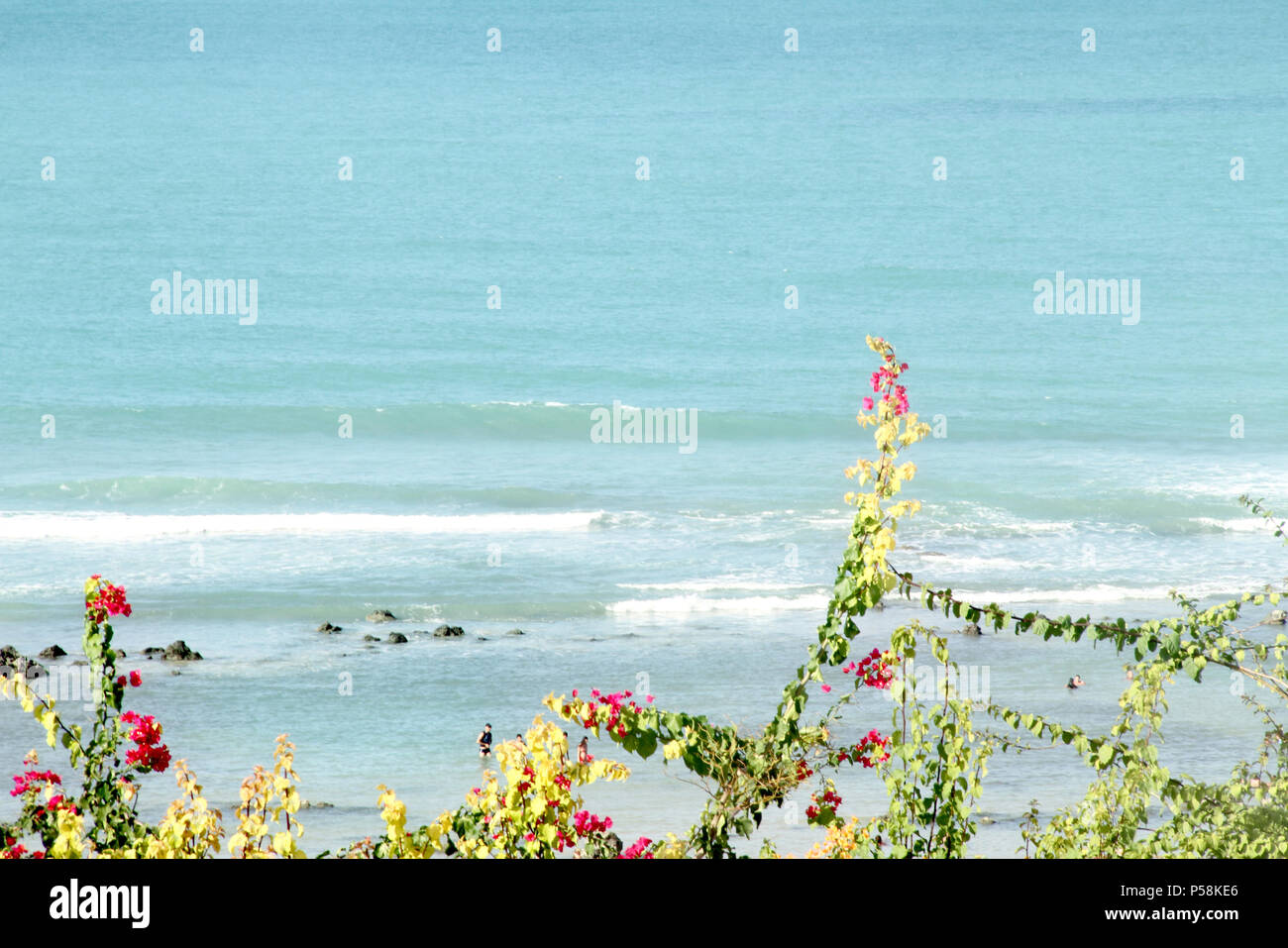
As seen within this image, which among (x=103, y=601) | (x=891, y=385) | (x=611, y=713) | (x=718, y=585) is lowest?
(x=718, y=585)

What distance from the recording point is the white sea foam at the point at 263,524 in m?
24.5

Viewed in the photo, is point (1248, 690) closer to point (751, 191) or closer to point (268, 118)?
point (751, 191)

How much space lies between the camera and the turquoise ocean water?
1706cm

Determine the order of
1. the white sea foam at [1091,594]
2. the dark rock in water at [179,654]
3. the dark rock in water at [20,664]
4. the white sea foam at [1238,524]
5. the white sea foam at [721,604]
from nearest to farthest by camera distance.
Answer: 1. the dark rock in water at [20,664]
2. the dark rock in water at [179,654]
3. the white sea foam at [721,604]
4. the white sea foam at [1091,594]
5. the white sea foam at [1238,524]

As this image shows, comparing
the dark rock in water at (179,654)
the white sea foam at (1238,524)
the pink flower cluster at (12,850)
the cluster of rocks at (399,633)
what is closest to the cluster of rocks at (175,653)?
the dark rock in water at (179,654)

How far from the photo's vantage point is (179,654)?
16750 mm

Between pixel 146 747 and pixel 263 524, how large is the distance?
2115 cm

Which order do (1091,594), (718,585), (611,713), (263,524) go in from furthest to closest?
(263,524), (718,585), (1091,594), (611,713)

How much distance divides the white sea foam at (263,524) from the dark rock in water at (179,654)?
7538 mm

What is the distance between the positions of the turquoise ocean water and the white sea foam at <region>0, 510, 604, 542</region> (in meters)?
0.13

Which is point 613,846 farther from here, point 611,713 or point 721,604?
point 721,604

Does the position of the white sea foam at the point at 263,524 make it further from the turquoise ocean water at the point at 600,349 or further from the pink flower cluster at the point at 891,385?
the pink flower cluster at the point at 891,385

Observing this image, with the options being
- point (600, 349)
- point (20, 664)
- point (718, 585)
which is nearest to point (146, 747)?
point (20, 664)

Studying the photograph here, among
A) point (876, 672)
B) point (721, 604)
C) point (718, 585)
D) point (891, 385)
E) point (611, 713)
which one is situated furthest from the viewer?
point (718, 585)
